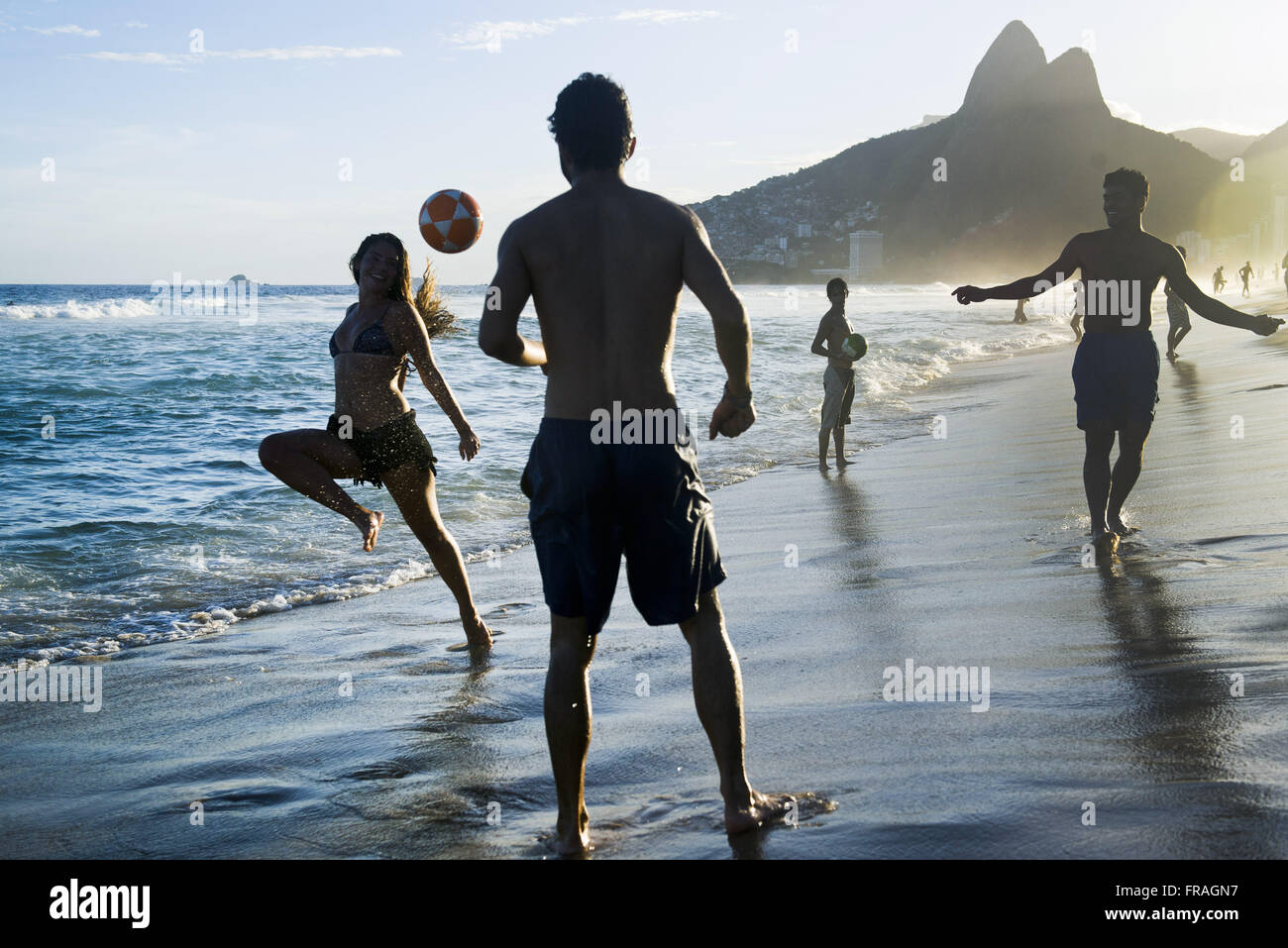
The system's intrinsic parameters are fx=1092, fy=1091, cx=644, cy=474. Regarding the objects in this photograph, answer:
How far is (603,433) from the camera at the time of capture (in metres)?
2.91

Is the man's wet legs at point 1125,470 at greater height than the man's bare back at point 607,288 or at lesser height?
lesser

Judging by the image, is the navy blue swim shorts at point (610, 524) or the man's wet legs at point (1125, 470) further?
the man's wet legs at point (1125, 470)

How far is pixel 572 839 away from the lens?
295 centimetres

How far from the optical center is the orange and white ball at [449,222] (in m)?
5.68

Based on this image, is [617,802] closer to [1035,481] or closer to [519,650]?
[519,650]

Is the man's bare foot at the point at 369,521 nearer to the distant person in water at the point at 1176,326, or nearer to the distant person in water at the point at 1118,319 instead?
the distant person in water at the point at 1118,319

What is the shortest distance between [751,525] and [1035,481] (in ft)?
7.30

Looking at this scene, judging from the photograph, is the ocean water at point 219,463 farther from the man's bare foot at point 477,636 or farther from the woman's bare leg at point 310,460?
the man's bare foot at point 477,636

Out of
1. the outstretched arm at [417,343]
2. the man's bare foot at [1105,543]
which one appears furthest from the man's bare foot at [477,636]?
the man's bare foot at [1105,543]

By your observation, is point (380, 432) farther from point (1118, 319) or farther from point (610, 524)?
point (1118, 319)
